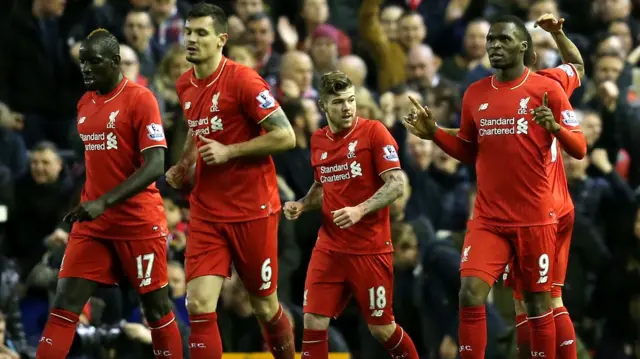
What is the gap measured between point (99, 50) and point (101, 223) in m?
1.13

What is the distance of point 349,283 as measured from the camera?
427 inches

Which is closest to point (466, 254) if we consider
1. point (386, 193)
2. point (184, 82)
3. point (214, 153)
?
point (386, 193)

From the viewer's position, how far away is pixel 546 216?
34.1ft

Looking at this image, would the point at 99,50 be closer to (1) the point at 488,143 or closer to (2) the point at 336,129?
(2) the point at 336,129

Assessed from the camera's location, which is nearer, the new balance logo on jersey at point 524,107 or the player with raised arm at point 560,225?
the new balance logo on jersey at point 524,107

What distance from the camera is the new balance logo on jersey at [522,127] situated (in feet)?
33.7

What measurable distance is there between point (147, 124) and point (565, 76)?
287 cm

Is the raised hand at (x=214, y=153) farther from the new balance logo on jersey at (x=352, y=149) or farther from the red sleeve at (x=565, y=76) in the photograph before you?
the red sleeve at (x=565, y=76)

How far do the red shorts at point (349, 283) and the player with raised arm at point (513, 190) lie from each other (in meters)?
0.70

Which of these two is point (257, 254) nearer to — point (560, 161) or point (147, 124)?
point (147, 124)

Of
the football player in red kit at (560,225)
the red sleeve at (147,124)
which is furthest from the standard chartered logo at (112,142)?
the football player in red kit at (560,225)

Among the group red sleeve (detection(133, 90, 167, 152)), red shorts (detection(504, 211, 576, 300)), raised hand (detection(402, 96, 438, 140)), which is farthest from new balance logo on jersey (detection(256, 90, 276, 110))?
red shorts (detection(504, 211, 576, 300))

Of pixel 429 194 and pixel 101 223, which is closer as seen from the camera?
pixel 101 223

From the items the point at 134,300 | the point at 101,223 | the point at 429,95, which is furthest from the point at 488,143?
the point at 429,95
